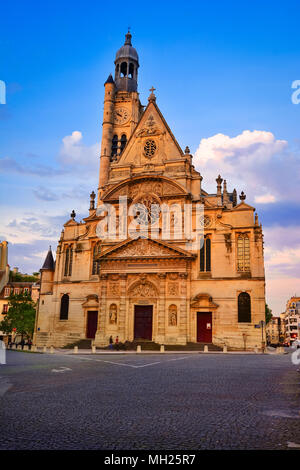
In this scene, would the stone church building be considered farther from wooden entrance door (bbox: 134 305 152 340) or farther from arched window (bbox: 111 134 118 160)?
arched window (bbox: 111 134 118 160)

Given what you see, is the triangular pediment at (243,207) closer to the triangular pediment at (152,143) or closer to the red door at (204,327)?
the triangular pediment at (152,143)

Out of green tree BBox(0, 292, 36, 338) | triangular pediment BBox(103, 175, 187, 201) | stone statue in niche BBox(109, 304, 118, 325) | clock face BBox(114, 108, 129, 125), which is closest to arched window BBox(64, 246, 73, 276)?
triangular pediment BBox(103, 175, 187, 201)

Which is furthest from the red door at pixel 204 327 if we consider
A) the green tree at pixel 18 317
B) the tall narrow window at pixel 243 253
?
the green tree at pixel 18 317

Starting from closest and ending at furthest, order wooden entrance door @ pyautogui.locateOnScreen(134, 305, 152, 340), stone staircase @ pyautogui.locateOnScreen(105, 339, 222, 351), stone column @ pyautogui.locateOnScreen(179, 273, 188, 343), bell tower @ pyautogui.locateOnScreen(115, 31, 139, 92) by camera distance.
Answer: stone staircase @ pyautogui.locateOnScreen(105, 339, 222, 351)
stone column @ pyautogui.locateOnScreen(179, 273, 188, 343)
wooden entrance door @ pyautogui.locateOnScreen(134, 305, 152, 340)
bell tower @ pyautogui.locateOnScreen(115, 31, 139, 92)

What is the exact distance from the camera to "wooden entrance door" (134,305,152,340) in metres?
38.2

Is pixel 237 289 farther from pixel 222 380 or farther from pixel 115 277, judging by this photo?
pixel 222 380

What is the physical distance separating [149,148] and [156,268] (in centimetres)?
1362

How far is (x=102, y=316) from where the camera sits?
3916 cm

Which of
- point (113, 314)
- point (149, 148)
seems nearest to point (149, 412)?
point (113, 314)

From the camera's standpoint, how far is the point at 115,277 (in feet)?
131

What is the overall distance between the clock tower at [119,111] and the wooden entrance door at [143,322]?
71.2 ft

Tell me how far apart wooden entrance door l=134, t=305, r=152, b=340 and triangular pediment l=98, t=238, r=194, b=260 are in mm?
5067

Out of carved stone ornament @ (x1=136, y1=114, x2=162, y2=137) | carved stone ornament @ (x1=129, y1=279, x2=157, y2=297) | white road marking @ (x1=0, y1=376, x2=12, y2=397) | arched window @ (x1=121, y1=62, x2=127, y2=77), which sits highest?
Result: arched window @ (x1=121, y1=62, x2=127, y2=77)
